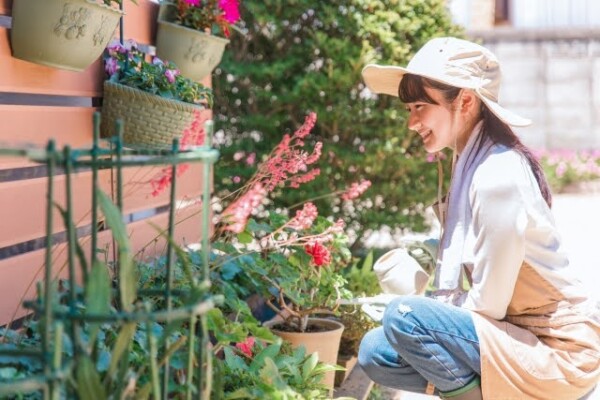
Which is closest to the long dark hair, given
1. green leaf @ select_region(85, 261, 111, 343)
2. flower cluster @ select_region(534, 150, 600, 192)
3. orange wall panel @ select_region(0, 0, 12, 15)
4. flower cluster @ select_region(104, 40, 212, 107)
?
flower cluster @ select_region(104, 40, 212, 107)

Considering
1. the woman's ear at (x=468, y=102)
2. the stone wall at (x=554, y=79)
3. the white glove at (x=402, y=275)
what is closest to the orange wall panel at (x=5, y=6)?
the woman's ear at (x=468, y=102)

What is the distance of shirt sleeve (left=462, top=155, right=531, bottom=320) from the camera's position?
2.56m

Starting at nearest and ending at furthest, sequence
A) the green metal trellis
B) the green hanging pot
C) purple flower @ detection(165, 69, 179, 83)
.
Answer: the green metal trellis < purple flower @ detection(165, 69, 179, 83) < the green hanging pot

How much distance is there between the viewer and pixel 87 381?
64.6 inches

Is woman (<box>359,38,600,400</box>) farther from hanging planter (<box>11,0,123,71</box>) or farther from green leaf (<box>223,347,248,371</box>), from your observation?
hanging planter (<box>11,0,123,71</box>)

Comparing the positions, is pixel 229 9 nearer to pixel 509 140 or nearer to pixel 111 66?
pixel 111 66

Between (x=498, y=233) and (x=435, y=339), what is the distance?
44 centimetres

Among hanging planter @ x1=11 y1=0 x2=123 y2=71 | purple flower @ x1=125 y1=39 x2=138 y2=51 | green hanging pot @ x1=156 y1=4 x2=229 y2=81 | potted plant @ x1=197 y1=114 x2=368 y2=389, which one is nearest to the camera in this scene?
hanging planter @ x1=11 y1=0 x2=123 y2=71

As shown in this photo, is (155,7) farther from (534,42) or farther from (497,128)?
(534,42)

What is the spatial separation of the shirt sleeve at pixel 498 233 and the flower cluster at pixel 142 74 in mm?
1222

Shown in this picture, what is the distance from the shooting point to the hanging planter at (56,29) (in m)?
2.53

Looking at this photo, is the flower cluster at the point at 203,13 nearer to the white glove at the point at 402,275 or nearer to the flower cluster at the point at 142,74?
the flower cluster at the point at 142,74

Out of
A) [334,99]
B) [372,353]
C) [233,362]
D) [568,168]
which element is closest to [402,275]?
[372,353]

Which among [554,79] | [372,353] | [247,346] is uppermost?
[554,79]
